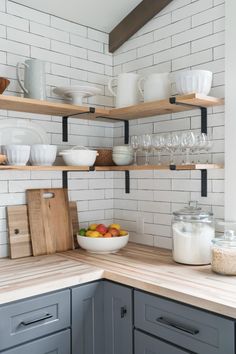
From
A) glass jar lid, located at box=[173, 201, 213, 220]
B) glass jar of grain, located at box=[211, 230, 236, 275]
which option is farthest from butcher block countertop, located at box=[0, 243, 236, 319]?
glass jar lid, located at box=[173, 201, 213, 220]

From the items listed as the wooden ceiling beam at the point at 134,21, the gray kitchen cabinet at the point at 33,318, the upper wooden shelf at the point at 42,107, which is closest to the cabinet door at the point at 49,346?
the gray kitchen cabinet at the point at 33,318

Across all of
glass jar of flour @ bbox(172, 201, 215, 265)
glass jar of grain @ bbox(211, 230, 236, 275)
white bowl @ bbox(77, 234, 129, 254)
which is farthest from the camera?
white bowl @ bbox(77, 234, 129, 254)

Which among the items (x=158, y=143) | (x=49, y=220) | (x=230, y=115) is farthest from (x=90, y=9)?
(x=49, y=220)

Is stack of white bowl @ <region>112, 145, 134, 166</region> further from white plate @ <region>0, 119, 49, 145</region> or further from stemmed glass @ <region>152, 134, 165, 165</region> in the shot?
white plate @ <region>0, 119, 49, 145</region>

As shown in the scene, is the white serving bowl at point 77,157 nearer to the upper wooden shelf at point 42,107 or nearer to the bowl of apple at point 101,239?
the upper wooden shelf at point 42,107

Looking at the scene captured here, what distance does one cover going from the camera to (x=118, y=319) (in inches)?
75.4

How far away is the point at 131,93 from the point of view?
2.50 meters

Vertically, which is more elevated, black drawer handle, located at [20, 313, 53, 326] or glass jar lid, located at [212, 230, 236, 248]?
glass jar lid, located at [212, 230, 236, 248]

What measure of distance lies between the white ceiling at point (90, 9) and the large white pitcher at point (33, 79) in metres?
0.41

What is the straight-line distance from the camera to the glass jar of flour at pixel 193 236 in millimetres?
2061

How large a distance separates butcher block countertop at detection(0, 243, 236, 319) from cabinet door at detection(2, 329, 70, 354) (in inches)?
8.6

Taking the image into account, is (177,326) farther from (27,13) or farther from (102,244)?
(27,13)

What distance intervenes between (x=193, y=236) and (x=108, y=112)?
96cm

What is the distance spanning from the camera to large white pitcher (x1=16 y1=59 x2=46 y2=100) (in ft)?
7.45
